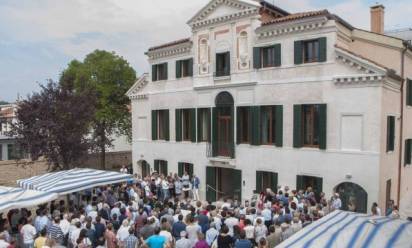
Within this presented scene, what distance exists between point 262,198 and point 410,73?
480 inches

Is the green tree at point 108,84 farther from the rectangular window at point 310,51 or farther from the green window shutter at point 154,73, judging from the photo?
the rectangular window at point 310,51

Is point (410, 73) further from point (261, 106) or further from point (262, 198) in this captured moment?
point (262, 198)

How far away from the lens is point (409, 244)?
19.4 ft

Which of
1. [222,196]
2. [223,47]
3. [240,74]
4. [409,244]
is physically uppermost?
[223,47]

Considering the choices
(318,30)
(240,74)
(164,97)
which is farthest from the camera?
(164,97)

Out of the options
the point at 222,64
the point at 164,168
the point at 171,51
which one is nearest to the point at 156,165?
the point at 164,168

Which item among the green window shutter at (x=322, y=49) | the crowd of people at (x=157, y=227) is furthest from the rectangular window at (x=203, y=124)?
the crowd of people at (x=157, y=227)

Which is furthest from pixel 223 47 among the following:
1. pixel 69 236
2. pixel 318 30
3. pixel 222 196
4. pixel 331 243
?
pixel 331 243

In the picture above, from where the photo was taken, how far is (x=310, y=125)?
17.5 m

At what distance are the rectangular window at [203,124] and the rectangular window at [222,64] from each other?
2.59 meters

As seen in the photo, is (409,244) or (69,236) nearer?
(409,244)

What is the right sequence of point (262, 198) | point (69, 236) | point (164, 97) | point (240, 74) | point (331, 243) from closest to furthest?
point (331, 243), point (69, 236), point (262, 198), point (240, 74), point (164, 97)

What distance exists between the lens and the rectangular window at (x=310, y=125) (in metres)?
17.2

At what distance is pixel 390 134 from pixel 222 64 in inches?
381
